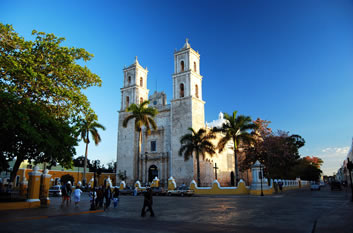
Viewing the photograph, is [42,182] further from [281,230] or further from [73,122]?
[281,230]

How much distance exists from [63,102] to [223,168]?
35726mm

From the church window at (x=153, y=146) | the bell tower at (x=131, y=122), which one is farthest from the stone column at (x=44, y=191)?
the church window at (x=153, y=146)

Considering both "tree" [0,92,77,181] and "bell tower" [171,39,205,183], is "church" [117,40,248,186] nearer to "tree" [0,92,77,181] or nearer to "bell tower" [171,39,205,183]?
"bell tower" [171,39,205,183]

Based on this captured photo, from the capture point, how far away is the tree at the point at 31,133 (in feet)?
38.9

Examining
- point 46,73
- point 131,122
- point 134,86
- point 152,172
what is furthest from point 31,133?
point 134,86

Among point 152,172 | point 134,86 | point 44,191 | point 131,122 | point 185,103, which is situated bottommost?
point 44,191

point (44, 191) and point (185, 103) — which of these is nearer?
point (44, 191)

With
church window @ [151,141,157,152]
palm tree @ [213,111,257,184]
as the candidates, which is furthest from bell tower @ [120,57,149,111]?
palm tree @ [213,111,257,184]

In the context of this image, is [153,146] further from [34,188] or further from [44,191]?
[34,188]

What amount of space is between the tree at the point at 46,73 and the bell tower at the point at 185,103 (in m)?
22.5

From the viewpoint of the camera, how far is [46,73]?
14.6m

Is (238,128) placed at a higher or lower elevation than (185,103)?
lower

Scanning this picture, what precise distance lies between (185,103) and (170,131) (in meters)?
5.06

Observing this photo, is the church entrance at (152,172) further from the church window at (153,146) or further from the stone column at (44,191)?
the stone column at (44,191)
